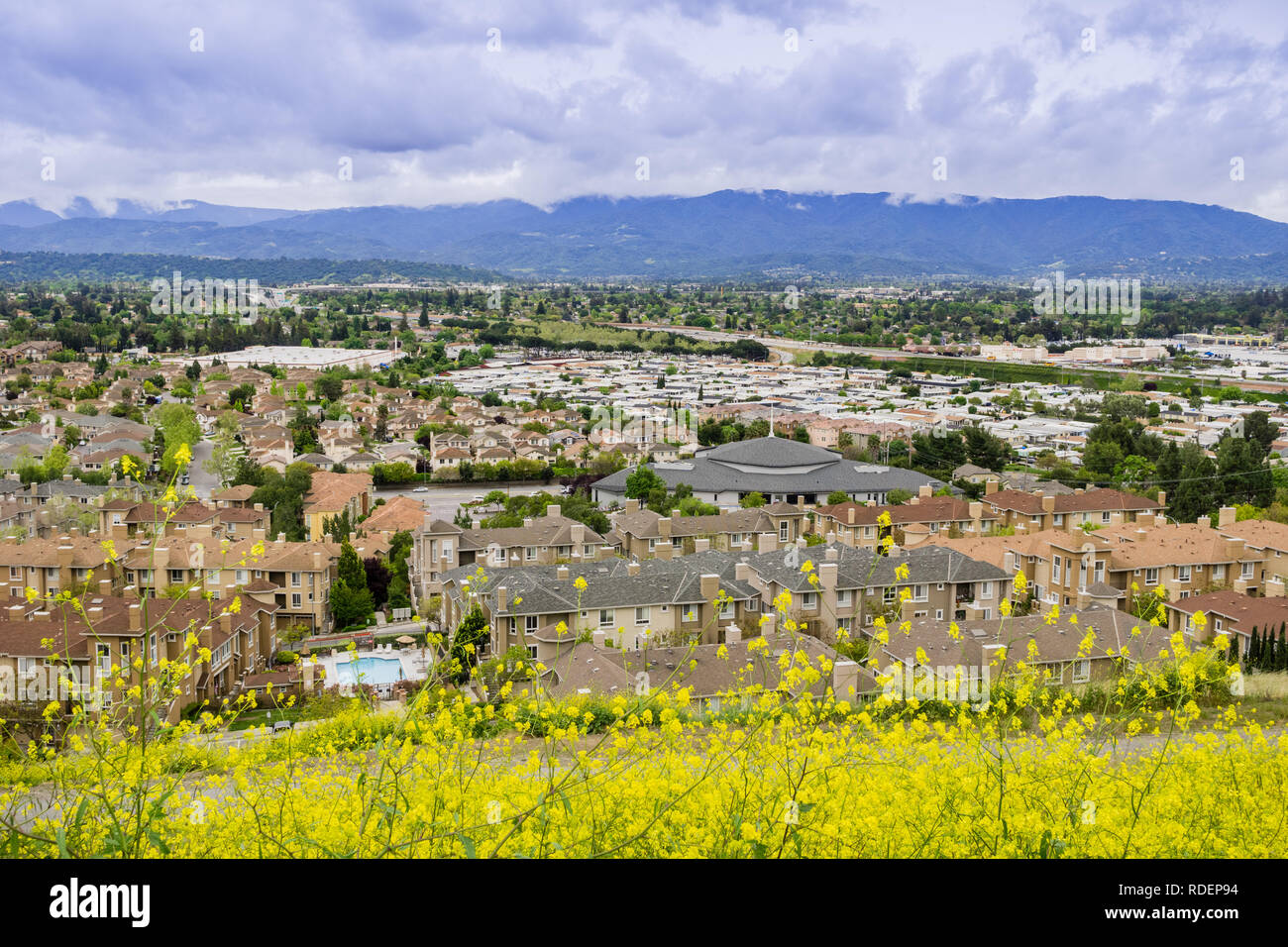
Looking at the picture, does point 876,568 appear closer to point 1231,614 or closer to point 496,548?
point 1231,614

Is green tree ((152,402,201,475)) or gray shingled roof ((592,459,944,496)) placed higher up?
green tree ((152,402,201,475))

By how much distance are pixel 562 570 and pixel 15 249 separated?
158 m

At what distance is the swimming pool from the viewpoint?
11.9 metres

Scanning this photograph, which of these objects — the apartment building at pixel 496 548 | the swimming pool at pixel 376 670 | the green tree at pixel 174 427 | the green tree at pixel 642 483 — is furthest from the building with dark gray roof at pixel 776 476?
the green tree at pixel 174 427

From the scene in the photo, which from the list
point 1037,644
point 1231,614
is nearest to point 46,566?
point 1037,644

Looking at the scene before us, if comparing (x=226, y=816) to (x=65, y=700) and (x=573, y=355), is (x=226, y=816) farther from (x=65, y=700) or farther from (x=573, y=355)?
(x=573, y=355)

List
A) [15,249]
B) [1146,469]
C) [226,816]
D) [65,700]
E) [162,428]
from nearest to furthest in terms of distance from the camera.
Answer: [226,816]
[65,700]
[1146,469]
[162,428]
[15,249]

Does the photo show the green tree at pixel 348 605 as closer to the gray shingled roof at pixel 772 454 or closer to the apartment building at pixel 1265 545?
the apartment building at pixel 1265 545

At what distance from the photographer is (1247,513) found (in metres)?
18.6

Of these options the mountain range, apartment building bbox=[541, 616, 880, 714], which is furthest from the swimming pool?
the mountain range

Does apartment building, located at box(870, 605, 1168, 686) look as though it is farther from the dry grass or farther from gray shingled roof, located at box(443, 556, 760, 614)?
gray shingled roof, located at box(443, 556, 760, 614)

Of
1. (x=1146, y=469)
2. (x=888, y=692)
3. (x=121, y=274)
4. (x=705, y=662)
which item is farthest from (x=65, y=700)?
(x=121, y=274)

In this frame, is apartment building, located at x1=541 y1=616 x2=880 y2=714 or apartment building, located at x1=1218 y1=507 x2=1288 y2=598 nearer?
apartment building, located at x1=541 y1=616 x2=880 y2=714

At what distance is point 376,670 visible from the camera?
40.9 ft
